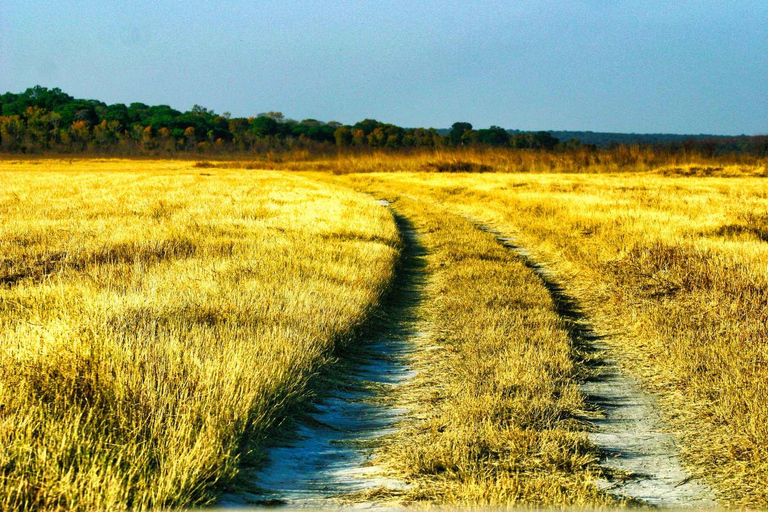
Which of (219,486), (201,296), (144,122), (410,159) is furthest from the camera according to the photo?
(144,122)

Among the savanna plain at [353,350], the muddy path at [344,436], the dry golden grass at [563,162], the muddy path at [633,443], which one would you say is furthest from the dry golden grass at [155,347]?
the dry golden grass at [563,162]

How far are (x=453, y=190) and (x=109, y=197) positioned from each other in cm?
1391

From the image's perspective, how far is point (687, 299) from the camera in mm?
8516

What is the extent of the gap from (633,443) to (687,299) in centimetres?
442

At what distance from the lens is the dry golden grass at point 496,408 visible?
12.6 ft

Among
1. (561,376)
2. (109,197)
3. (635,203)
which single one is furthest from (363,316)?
(109,197)

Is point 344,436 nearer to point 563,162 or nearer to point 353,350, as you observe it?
point 353,350

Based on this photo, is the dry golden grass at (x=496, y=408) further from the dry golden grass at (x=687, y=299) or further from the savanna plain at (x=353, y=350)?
the dry golden grass at (x=687, y=299)

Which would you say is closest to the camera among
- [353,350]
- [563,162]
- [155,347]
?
[155,347]

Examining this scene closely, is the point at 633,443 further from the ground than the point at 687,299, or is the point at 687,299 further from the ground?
the point at 687,299

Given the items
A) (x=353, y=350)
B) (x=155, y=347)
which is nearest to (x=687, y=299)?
(x=353, y=350)

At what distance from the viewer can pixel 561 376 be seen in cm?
575

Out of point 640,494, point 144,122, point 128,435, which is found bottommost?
point 640,494

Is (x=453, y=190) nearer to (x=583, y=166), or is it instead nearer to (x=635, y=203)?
(x=635, y=203)
